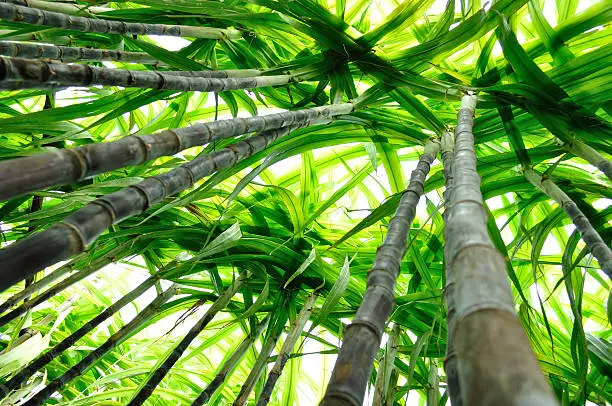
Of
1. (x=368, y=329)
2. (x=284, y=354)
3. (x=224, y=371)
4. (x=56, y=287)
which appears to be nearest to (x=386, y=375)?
(x=284, y=354)

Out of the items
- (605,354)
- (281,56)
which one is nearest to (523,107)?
(605,354)

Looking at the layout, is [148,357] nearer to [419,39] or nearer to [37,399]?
[37,399]

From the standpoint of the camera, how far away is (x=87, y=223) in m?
0.31

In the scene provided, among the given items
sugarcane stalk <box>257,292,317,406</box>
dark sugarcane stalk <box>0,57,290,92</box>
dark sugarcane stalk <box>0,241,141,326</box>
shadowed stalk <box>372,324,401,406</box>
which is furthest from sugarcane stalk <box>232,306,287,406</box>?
dark sugarcane stalk <box>0,57,290,92</box>

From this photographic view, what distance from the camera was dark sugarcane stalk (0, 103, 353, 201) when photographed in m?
0.26

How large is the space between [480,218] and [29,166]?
0.76ft

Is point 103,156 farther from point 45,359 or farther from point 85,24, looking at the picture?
point 45,359

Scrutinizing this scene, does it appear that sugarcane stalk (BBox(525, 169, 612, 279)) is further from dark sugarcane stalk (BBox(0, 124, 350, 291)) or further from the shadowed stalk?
dark sugarcane stalk (BBox(0, 124, 350, 291))

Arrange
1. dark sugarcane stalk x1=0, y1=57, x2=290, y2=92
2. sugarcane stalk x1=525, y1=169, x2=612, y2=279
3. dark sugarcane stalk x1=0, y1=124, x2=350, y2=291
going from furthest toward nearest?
sugarcane stalk x1=525, y1=169, x2=612, y2=279, dark sugarcane stalk x1=0, y1=57, x2=290, y2=92, dark sugarcane stalk x1=0, y1=124, x2=350, y2=291

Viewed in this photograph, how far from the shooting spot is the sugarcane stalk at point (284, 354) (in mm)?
657

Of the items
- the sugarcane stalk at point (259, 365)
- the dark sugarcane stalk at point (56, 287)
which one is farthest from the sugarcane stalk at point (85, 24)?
the sugarcane stalk at point (259, 365)

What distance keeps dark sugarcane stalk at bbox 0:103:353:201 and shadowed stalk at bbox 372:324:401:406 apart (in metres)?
0.33

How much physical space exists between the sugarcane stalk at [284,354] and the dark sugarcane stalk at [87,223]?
313mm

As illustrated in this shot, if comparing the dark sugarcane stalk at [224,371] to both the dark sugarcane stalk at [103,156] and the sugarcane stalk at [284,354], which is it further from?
the dark sugarcane stalk at [103,156]
